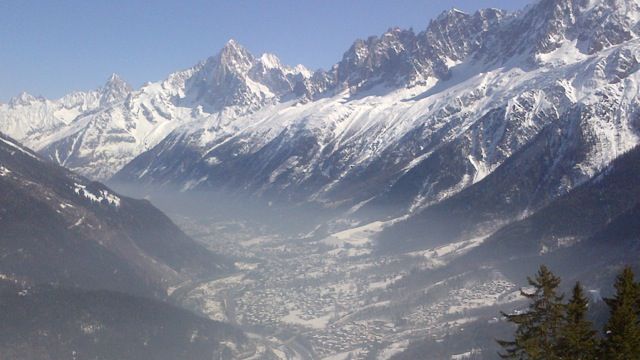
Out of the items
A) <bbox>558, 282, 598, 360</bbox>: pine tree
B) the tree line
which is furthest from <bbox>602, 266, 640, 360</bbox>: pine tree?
<bbox>558, 282, 598, 360</bbox>: pine tree

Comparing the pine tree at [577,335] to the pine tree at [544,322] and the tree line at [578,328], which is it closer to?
the tree line at [578,328]

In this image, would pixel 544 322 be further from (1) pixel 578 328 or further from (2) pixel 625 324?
(2) pixel 625 324

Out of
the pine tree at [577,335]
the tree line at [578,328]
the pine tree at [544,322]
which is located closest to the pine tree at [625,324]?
the tree line at [578,328]

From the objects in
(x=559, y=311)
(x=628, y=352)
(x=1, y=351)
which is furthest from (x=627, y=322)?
(x=1, y=351)

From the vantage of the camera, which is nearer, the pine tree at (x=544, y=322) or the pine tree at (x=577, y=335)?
the pine tree at (x=577, y=335)

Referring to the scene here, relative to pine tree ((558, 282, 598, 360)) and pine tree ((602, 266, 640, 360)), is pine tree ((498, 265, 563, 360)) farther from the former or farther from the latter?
pine tree ((602, 266, 640, 360))

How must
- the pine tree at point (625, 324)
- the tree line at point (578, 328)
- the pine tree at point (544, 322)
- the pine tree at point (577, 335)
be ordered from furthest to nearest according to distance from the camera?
the pine tree at point (544, 322) → the pine tree at point (577, 335) → the tree line at point (578, 328) → the pine tree at point (625, 324)

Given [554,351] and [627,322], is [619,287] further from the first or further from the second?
[554,351]
